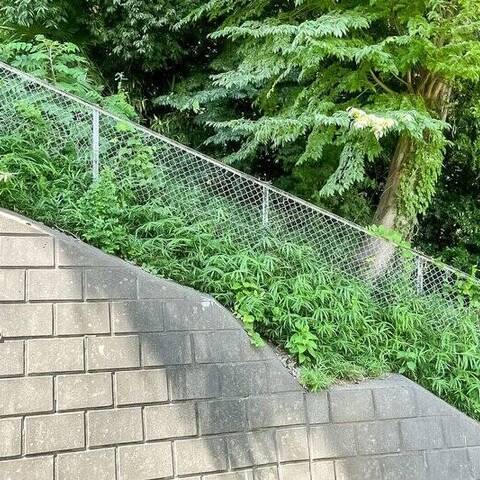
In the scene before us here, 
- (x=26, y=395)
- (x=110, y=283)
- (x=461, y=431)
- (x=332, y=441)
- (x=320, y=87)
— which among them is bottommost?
(x=461, y=431)

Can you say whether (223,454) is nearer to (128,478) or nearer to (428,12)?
(128,478)

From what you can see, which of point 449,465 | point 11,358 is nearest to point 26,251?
point 11,358

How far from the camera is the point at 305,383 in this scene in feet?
10.2

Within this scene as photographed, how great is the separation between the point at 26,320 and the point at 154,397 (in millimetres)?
843

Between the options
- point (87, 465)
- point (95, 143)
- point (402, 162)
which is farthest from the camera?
point (402, 162)

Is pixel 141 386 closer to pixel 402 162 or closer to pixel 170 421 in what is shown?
pixel 170 421

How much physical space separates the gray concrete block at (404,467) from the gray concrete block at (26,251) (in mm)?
2496

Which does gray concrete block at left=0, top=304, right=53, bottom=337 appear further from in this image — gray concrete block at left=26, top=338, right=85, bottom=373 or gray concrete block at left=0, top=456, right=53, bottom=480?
gray concrete block at left=0, top=456, right=53, bottom=480

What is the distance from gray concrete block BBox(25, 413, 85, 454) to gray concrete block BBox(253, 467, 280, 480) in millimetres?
1038

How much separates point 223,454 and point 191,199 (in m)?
1.83

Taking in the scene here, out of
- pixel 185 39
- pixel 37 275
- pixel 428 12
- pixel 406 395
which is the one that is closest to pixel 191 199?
pixel 37 275

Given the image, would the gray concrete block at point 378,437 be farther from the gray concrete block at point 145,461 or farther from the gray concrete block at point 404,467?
the gray concrete block at point 145,461

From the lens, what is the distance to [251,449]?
9.44ft

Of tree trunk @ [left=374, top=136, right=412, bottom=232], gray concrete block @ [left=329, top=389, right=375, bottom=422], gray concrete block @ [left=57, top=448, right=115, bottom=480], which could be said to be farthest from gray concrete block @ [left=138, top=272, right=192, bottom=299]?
tree trunk @ [left=374, top=136, right=412, bottom=232]
